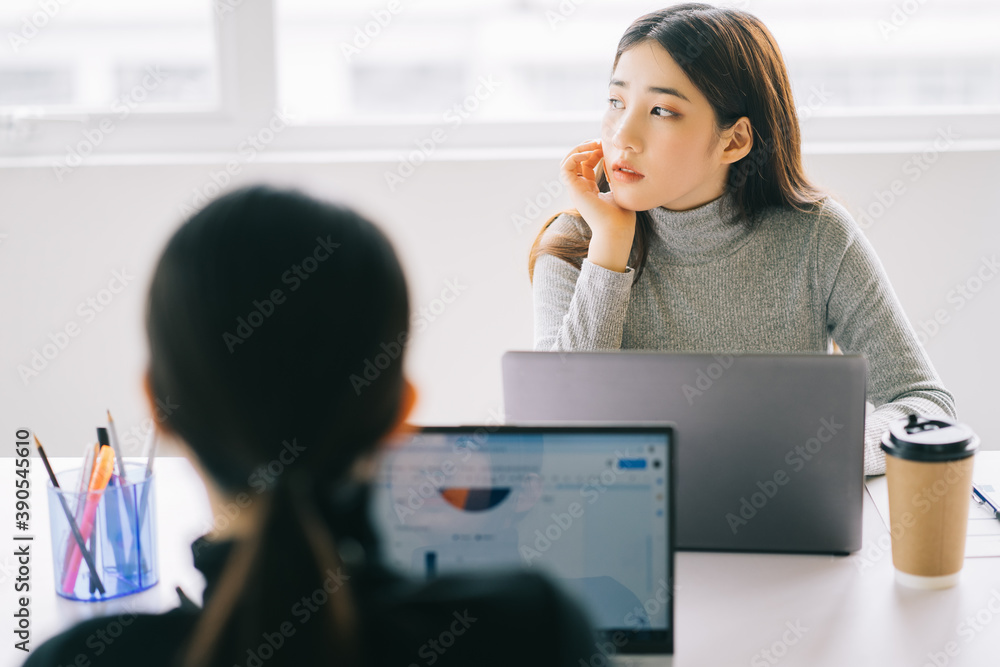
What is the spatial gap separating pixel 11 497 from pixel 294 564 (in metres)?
0.81

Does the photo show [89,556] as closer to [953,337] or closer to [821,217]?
[821,217]
